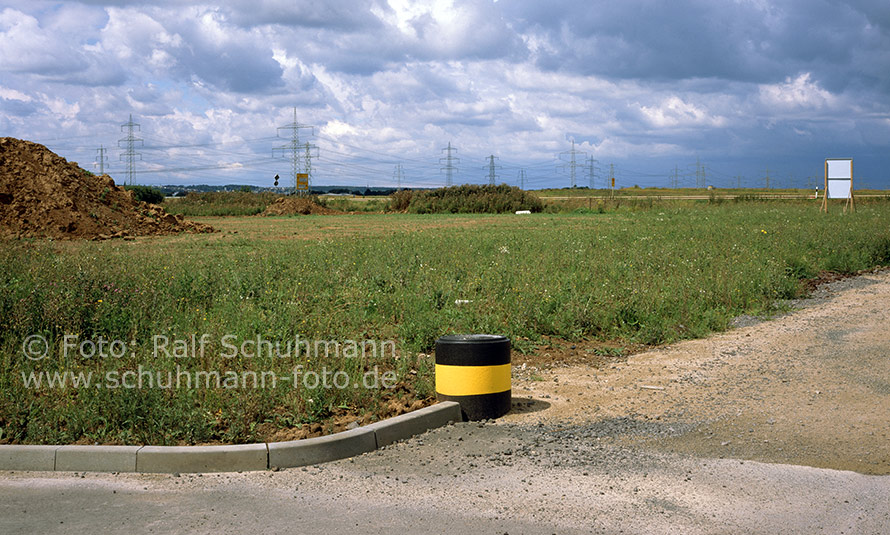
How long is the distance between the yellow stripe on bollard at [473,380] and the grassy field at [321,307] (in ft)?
1.70

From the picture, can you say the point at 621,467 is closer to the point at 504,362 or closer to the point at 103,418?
the point at 504,362

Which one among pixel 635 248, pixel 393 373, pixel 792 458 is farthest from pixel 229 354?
pixel 635 248

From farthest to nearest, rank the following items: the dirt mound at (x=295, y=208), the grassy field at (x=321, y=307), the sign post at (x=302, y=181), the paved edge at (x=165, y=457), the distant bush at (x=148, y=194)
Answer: the sign post at (x=302, y=181) → the distant bush at (x=148, y=194) → the dirt mound at (x=295, y=208) → the grassy field at (x=321, y=307) → the paved edge at (x=165, y=457)

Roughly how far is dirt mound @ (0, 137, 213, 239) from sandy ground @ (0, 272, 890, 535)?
72.3ft

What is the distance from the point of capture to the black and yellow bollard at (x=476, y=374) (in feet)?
24.1

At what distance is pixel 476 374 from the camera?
734 cm

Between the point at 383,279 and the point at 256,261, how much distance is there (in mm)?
3339

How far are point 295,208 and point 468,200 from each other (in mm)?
11423

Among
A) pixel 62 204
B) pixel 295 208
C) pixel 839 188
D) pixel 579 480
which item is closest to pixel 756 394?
pixel 579 480

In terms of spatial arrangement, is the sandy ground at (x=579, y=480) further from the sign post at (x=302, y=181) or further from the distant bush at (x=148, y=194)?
the sign post at (x=302, y=181)

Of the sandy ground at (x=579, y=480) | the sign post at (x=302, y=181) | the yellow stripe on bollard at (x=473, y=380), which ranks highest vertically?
the sign post at (x=302, y=181)

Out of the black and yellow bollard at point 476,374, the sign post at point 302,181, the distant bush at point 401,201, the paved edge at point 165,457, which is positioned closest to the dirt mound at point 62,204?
the paved edge at point 165,457

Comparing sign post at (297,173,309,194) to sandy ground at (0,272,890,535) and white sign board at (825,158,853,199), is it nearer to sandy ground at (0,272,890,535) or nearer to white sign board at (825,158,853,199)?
white sign board at (825,158,853,199)

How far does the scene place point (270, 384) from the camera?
7613mm
